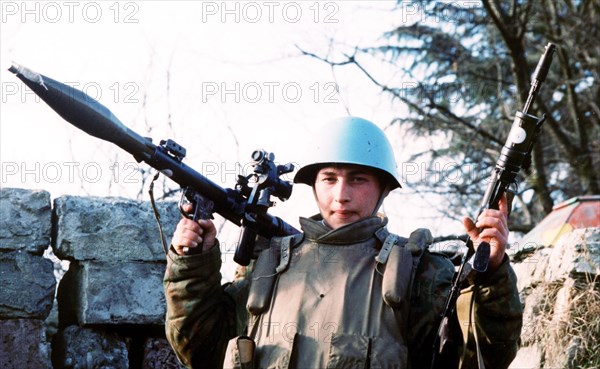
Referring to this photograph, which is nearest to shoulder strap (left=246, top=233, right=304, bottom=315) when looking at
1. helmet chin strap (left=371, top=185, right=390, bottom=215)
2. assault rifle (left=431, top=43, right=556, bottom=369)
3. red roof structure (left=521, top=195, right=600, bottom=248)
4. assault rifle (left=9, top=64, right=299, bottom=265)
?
assault rifle (left=9, top=64, right=299, bottom=265)

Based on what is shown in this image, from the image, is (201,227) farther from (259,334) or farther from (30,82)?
(30,82)

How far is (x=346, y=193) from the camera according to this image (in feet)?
12.7

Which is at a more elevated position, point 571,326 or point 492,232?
point 571,326

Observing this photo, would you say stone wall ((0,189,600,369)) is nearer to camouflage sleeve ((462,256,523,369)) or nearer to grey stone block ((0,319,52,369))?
grey stone block ((0,319,52,369))

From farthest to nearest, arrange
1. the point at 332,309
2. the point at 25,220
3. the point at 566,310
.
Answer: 1. the point at 566,310
2. the point at 25,220
3. the point at 332,309

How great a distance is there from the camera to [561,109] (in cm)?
1698

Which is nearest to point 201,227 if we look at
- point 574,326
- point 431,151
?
point 574,326

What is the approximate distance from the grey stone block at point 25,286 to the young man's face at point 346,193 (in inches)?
70.6

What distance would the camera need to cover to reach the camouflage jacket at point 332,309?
11.4ft

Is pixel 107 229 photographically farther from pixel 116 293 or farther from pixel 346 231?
pixel 346 231

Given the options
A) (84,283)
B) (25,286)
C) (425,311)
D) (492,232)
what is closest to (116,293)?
(84,283)

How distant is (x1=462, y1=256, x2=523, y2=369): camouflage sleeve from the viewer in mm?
3434

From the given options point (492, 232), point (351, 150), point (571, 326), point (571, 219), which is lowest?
point (492, 232)

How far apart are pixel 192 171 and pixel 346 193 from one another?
26.0 inches
